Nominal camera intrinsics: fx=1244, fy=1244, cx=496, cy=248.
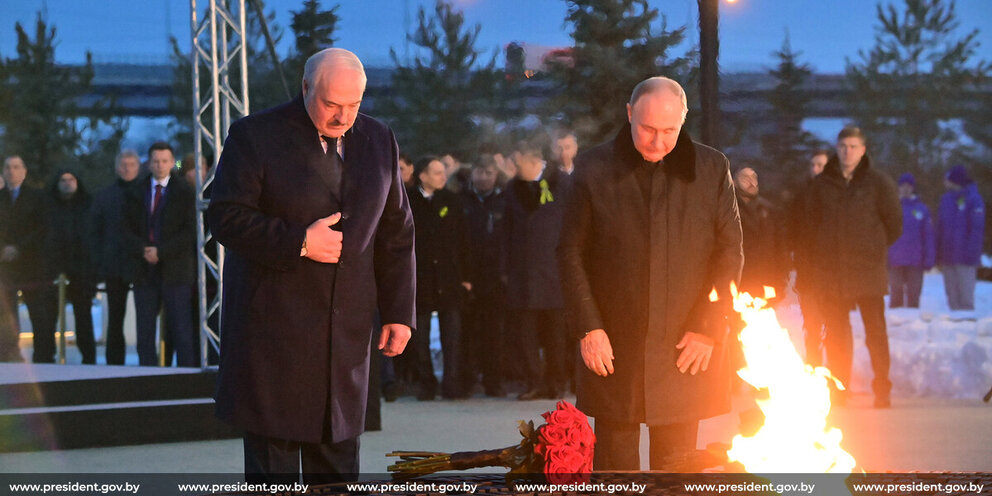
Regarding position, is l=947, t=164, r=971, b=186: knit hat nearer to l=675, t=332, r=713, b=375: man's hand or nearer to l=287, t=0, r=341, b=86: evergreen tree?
l=675, t=332, r=713, b=375: man's hand

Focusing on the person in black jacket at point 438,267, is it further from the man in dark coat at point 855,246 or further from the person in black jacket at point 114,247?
the man in dark coat at point 855,246

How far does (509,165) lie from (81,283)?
4419 millimetres

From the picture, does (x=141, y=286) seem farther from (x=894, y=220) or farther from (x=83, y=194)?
(x=894, y=220)

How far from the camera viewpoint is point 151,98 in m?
37.8

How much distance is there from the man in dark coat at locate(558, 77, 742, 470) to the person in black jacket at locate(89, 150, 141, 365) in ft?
24.1

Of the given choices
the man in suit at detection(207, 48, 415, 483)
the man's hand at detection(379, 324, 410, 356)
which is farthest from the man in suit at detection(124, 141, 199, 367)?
the man in suit at detection(207, 48, 415, 483)

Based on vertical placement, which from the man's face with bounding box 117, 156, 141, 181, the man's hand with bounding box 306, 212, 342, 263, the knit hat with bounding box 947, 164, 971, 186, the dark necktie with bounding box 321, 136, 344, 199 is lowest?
the man's hand with bounding box 306, 212, 342, 263

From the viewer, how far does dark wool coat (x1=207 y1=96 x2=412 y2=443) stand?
391 cm

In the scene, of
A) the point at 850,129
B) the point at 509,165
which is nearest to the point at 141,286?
the point at 509,165

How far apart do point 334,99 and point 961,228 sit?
14.6m

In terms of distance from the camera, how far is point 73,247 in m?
12.2

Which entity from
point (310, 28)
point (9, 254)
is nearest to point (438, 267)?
point (9, 254)

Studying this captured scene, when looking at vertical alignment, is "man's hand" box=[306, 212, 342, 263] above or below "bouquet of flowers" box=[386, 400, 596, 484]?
above

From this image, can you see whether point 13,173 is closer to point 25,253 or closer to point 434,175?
point 25,253
